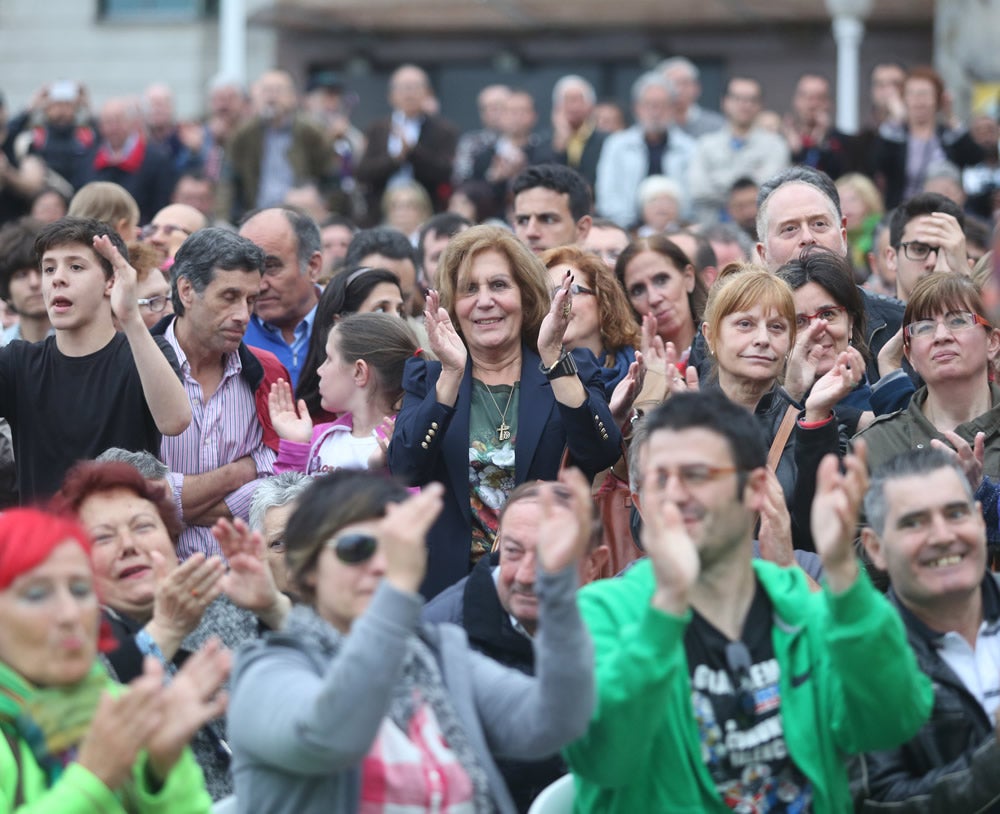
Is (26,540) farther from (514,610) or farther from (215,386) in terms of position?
(215,386)

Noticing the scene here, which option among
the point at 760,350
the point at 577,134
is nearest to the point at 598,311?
the point at 760,350

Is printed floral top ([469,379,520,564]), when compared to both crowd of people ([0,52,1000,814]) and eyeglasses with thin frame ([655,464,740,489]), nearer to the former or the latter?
crowd of people ([0,52,1000,814])

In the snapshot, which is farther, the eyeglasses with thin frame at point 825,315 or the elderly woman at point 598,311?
the elderly woman at point 598,311

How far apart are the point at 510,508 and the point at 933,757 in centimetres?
125

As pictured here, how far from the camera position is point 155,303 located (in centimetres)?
693

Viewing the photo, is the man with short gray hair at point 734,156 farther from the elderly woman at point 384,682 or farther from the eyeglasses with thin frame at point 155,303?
the elderly woman at point 384,682

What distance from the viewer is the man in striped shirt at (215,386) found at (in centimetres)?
586

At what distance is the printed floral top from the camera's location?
5.39 m

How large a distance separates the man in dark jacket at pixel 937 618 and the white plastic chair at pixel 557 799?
0.68 meters

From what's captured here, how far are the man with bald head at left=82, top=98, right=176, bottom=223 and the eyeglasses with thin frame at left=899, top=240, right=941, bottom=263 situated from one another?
6023 mm

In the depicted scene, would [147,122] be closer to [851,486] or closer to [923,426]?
[923,426]

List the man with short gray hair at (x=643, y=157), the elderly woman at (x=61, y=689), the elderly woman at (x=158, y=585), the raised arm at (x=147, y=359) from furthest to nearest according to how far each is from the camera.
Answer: the man with short gray hair at (x=643, y=157) → the raised arm at (x=147, y=359) → the elderly woman at (x=158, y=585) → the elderly woman at (x=61, y=689)

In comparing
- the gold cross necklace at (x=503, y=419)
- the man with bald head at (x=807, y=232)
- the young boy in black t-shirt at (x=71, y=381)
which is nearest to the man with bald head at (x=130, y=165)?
the young boy in black t-shirt at (x=71, y=381)

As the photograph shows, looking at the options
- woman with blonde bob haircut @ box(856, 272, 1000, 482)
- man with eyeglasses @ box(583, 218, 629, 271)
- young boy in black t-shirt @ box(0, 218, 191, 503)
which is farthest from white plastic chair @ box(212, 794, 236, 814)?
man with eyeglasses @ box(583, 218, 629, 271)
